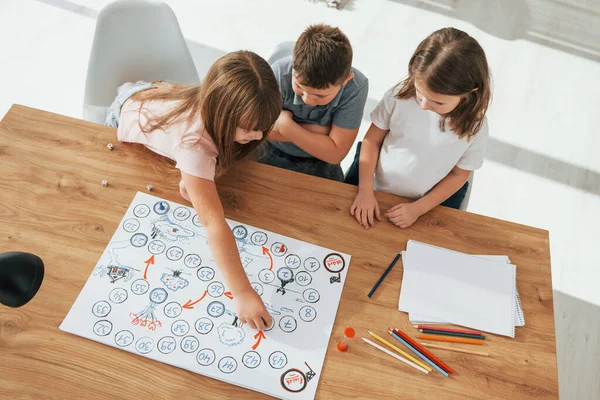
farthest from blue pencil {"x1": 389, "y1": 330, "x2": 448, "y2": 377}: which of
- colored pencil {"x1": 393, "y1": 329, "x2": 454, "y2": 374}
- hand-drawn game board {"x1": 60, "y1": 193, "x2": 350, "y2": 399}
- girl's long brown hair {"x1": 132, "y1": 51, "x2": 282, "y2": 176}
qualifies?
girl's long brown hair {"x1": 132, "y1": 51, "x2": 282, "y2": 176}

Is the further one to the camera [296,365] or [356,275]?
[356,275]

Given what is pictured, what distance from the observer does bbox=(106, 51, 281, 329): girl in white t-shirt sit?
49.9 inches

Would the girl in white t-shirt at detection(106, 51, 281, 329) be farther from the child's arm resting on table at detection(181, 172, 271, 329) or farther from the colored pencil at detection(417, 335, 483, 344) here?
the colored pencil at detection(417, 335, 483, 344)

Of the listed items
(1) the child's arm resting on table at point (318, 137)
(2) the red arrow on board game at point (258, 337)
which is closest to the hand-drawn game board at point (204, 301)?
(2) the red arrow on board game at point (258, 337)

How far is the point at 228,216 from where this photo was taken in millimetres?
1426

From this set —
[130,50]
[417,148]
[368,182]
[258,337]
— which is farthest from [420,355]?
[130,50]

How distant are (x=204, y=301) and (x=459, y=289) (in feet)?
1.98

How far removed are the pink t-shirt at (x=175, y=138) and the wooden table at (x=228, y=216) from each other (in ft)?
0.19

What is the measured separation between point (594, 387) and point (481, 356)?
112 centimetres

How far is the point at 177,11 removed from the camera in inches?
118

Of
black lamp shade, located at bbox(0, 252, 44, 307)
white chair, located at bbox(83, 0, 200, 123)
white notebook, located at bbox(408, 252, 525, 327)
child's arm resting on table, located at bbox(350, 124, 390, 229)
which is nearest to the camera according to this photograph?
black lamp shade, located at bbox(0, 252, 44, 307)

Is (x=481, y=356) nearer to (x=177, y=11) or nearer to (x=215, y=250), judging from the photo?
(x=215, y=250)

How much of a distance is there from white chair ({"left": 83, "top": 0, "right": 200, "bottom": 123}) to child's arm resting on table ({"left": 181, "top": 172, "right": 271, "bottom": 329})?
642 millimetres

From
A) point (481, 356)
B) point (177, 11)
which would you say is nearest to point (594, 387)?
point (481, 356)
